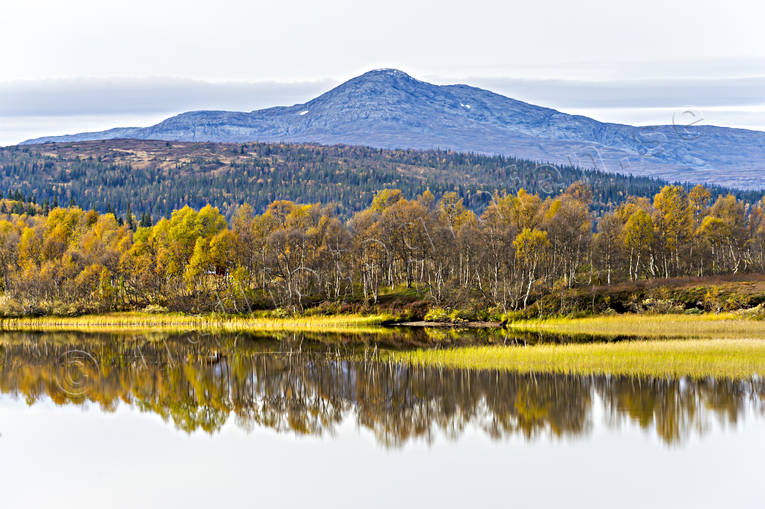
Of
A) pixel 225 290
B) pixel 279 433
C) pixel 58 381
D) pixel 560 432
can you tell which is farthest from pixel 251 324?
pixel 560 432

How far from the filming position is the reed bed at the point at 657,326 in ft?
189

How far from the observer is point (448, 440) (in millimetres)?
29016

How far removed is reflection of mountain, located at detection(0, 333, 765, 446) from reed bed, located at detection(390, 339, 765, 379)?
75.8 inches

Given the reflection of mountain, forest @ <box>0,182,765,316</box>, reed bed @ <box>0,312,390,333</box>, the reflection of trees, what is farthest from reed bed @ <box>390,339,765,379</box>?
forest @ <box>0,182,765,316</box>

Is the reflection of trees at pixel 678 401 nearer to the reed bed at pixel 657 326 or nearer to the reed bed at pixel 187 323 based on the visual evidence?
the reed bed at pixel 657 326

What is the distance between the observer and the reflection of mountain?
101ft

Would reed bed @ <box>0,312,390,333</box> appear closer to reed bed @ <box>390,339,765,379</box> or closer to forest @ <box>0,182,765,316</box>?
forest @ <box>0,182,765,316</box>

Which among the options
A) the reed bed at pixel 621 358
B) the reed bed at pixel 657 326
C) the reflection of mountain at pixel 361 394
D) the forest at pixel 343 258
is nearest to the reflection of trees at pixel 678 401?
the reflection of mountain at pixel 361 394

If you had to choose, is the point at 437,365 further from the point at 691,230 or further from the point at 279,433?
the point at 691,230

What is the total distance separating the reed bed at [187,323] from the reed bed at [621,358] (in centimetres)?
2664

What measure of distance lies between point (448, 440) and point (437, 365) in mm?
16131

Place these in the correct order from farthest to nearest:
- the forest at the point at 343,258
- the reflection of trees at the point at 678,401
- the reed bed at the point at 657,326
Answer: the forest at the point at 343,258 → the reed bed at the point at 657,326 → the reflection of trees at the point at 678,401

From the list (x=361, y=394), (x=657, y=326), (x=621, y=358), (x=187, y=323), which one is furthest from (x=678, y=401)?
(x=187, y=323)

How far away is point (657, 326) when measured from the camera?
64.3 m
